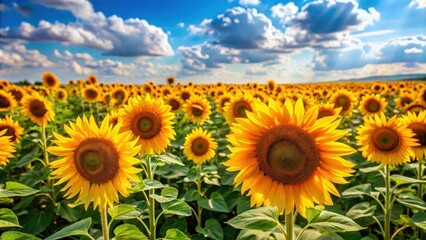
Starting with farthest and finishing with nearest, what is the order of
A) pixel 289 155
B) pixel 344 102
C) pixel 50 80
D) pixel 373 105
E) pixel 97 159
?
1. pixel 50 80
2. pixel 373 105
3. pixel 344 102
4. pixel 97 159
5. pixel 289 155

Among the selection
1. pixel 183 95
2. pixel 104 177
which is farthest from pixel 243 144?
pixel 183 95

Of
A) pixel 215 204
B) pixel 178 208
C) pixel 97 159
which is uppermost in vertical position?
pixel 97 159

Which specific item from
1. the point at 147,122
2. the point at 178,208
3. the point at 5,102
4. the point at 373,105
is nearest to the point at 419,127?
the point at 178,208

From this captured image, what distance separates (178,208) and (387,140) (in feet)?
8.85

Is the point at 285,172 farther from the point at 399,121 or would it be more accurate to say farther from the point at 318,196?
the point at 399,121

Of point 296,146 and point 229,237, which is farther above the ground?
point 296,146

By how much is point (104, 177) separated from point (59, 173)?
0.35 metres

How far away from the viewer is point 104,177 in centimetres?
278

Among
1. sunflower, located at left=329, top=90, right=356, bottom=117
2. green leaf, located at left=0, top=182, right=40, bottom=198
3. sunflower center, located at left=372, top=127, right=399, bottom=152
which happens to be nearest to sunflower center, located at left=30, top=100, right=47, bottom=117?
green leaf, located at left=0, top=182, right=40, bottom=198

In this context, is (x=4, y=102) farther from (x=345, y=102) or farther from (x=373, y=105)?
(x=373, y=105)

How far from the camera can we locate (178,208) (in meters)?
3.51

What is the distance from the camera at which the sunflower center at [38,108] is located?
6.78m

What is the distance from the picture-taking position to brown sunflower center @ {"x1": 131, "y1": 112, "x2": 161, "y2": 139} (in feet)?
12.9

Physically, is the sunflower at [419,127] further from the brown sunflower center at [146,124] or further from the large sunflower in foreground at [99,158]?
the large sunflower in foreground at [99,158]
